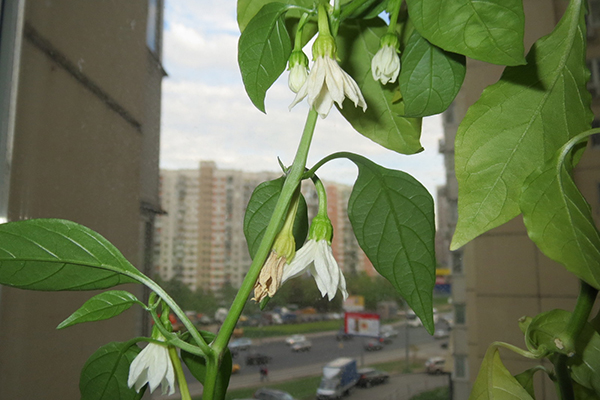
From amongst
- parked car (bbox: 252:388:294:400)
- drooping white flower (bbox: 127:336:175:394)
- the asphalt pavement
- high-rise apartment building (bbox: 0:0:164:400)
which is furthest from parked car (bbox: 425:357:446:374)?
drooping white flower (bbox: 127:336:175:394)

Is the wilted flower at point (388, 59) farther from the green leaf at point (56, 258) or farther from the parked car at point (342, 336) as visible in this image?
the parked car at point (342, 336)

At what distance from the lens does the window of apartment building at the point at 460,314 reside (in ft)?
2.01

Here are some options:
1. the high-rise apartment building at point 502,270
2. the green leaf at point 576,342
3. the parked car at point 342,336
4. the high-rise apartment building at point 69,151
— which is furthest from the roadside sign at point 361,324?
the green leaf at point 576,342

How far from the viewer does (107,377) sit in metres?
0.22

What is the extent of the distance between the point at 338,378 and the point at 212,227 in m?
0.28

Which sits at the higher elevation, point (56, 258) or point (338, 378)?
point (56, 258)

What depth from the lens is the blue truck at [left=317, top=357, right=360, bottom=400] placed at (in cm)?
57

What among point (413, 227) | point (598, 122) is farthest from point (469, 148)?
point (598, 122)

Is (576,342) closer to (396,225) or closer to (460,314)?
(396,225)

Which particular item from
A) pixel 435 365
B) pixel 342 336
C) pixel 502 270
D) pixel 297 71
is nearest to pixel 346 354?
pixel 342 336

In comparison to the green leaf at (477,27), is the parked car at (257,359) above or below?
below

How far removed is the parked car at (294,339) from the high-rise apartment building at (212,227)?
0.35 feet

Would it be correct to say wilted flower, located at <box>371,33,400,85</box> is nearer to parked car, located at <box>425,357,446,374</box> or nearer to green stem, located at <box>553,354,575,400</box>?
green stem, located at <box>553,354,575,400</box>

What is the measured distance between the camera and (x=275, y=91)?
0.54 m
